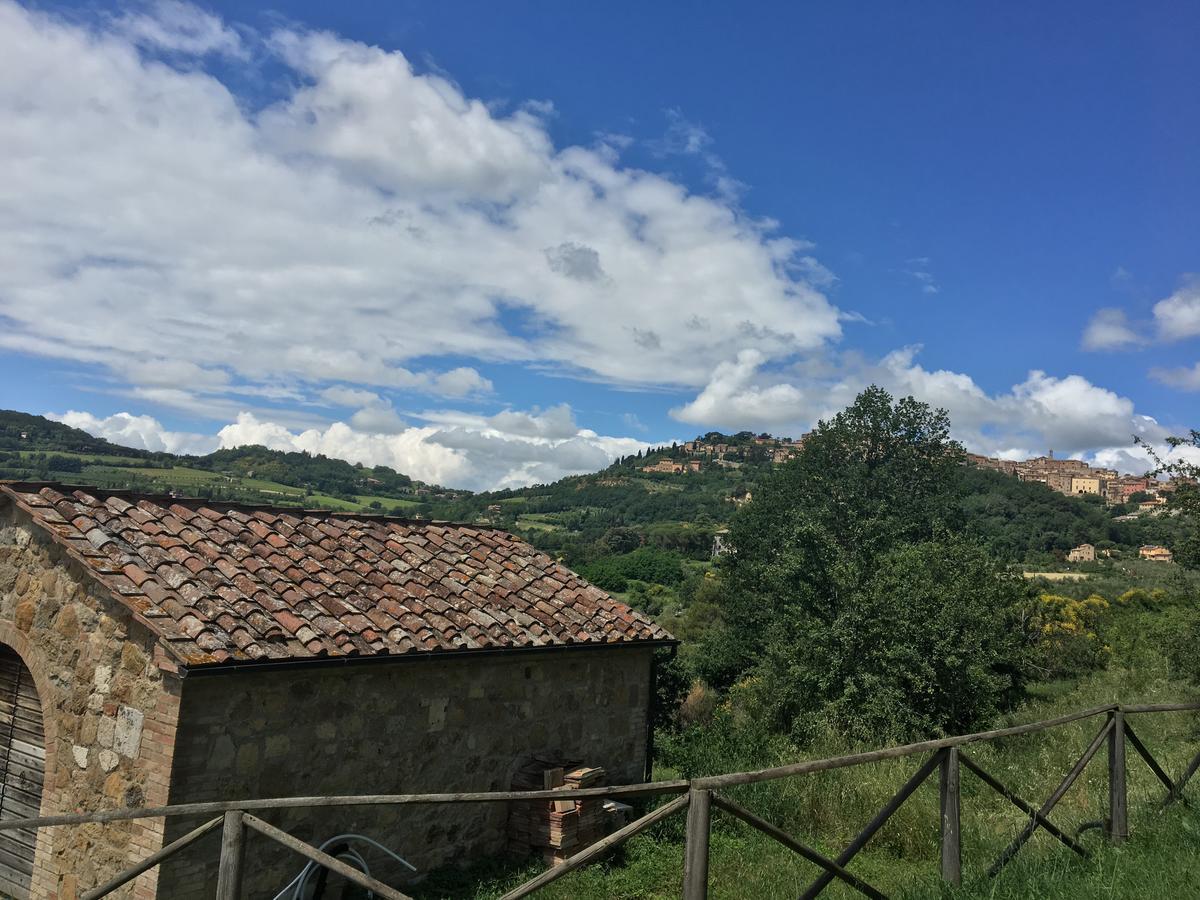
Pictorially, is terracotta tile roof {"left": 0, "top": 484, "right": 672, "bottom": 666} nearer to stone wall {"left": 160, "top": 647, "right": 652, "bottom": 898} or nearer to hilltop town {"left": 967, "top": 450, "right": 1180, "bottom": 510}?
stone wall {"left": 160, "top": 647, "right": 652, "bottom": 898}

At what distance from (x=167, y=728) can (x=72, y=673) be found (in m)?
1.41

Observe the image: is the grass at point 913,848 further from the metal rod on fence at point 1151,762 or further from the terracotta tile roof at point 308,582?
the terracotta tile roof at point 308,582

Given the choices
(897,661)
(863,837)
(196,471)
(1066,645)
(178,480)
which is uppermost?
(196,471)

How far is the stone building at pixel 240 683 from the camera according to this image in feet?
20.8

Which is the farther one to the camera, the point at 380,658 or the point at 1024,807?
the point at 380,658

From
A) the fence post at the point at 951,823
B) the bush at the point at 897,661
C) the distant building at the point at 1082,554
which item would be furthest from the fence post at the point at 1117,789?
the distant building at the point at 1082,554

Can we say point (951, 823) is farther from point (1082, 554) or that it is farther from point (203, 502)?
point (1082, 554)

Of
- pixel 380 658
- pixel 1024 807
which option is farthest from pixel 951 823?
pixel 380 658

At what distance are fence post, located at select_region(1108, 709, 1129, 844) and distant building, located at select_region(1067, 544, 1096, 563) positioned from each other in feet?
190

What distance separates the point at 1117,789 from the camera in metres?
6.19

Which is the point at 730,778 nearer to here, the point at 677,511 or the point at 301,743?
the point at 301,743

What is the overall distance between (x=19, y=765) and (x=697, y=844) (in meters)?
6.99

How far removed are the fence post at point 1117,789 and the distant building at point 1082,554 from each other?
190 ft

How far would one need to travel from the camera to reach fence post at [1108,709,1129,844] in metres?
6.16
